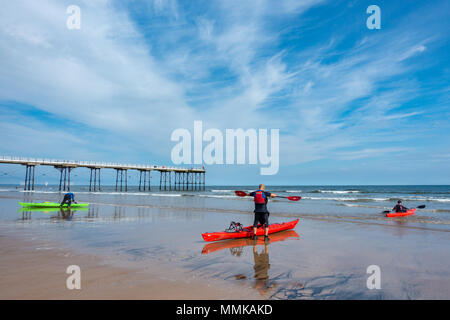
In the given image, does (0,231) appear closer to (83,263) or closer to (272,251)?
(83,263)

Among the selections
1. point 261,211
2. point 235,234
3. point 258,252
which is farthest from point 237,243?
point 261,211

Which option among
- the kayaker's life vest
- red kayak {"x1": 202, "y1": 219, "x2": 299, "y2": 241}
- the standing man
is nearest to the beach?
red kayak {"x1": 202, "y1": 219, "x2": 299, "y2": 241}

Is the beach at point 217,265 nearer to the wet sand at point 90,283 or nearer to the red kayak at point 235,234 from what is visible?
the wet sand at point 90,283

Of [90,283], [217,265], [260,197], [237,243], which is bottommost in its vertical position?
[237,243]

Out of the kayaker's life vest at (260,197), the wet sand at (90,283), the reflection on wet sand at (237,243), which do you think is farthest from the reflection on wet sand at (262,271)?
the kayaker's life vest at (260,197)

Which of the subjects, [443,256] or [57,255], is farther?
[443,256]

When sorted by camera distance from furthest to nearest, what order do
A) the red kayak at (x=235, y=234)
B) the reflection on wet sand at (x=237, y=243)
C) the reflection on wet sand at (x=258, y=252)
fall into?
1. the red kayak at (x=235, y=234)
2. the reflection on wet sand at (x=237, y=243)
3. the reflection on wet sand at (x=258, y=252)

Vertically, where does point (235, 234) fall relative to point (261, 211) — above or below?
below

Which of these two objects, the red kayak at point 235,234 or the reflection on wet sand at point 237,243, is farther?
the red kayak at point 235,234

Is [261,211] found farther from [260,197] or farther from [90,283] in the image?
[90,283]
